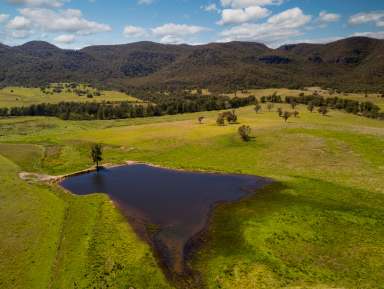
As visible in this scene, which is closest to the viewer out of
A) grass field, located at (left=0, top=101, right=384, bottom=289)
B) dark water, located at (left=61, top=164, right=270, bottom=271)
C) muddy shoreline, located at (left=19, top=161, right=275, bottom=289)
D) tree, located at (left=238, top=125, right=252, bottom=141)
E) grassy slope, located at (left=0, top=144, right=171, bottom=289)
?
grassy slope, located at (left=0, top=144, right=171, bottom=289)

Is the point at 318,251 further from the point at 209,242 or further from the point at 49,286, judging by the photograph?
the point at 49,286

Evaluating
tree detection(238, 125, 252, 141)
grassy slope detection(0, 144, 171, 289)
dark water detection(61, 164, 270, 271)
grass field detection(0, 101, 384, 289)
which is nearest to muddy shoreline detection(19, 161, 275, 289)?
dark water detection(61, 164, 270, 271)

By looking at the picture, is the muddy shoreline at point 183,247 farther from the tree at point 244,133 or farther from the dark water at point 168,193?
the tree at point 244,133

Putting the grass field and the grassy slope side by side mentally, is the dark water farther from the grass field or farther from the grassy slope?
the grassy slope

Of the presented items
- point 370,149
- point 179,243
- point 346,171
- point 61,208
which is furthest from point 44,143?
point 370,149

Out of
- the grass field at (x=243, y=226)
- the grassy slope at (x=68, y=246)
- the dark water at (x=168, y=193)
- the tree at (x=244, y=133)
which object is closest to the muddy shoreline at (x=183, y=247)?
the dark water at (x=168, y=193)

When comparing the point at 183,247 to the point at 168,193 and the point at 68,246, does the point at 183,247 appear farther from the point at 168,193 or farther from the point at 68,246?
the point at 168,193

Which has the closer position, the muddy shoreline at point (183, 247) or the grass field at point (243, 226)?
the grass field at point (243, 226)
